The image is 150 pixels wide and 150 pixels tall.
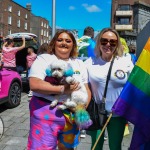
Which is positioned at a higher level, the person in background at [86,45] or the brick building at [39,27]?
the brick building at [39,27]

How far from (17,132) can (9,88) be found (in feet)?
7.09

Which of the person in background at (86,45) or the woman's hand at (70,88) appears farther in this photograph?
the person in background at (86,45)

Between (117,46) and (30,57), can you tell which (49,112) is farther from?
(30,57)

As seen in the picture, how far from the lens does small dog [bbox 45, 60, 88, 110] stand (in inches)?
94.8

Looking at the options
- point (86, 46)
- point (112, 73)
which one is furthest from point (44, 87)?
point (86, 46)

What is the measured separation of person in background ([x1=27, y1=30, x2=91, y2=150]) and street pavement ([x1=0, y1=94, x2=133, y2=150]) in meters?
1.89

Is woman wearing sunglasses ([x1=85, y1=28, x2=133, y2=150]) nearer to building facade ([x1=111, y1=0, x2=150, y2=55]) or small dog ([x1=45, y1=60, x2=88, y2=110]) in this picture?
small dog ([x1=45, y1=60, x2=88, y2=110])

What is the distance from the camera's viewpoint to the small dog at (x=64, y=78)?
2.41 metres

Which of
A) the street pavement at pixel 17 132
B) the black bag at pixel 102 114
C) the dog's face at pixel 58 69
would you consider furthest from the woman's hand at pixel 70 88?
the street pavement at pixel 17 132

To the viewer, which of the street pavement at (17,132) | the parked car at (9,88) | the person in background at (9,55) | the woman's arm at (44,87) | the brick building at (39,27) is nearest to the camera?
the woman's arm at (44,87)

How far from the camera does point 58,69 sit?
7.93ft

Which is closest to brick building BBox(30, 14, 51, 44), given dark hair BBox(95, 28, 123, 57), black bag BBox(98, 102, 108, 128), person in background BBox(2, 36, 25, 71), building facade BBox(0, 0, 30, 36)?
building facade BBox(0, 0, 30, 36)

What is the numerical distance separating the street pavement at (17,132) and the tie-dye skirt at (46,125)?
191 centimetres

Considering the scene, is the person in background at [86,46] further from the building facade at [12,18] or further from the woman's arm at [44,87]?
the building facade at [12,18]
